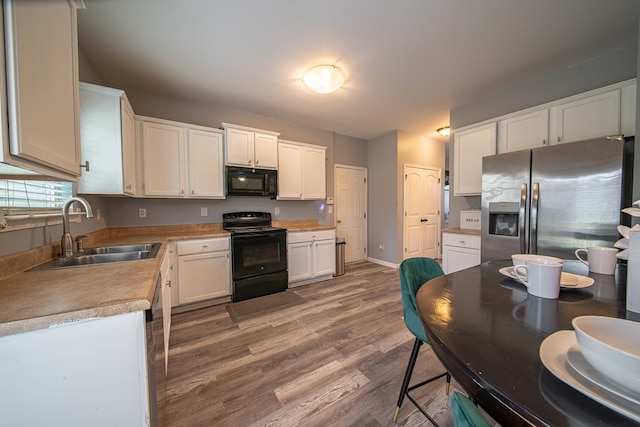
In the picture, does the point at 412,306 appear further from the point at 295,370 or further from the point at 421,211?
the point at 421,211

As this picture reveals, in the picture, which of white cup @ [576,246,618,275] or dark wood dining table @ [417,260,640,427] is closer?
dark wood dining table @ [417,260,640,427]

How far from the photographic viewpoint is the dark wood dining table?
1.38 feet

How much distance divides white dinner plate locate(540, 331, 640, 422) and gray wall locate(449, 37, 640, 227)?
2.25 metres

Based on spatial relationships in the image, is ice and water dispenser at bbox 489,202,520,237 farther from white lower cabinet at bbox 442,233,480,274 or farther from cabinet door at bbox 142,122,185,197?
cabinet door at bbox 142,122,185,197

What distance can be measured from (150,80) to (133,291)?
2763mm

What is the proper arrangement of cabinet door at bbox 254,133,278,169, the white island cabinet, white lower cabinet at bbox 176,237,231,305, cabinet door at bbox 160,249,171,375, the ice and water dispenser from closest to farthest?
the white island cabinet
cabinet door at bbox 160,249,171,375
the ice and water dispenser
white lower cabinet at bbox 176,237,231,305
cabinet door at bbox 254,133,278,169

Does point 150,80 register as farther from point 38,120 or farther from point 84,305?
point 84,305

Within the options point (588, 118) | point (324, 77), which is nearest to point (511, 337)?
point (324, 77)

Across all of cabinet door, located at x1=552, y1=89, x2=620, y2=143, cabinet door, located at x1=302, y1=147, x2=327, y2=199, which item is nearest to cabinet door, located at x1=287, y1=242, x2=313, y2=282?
cabinet door, located at x1=302, y1=147, x2=327, y2=199

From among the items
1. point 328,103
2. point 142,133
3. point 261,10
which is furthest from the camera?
point 328,103

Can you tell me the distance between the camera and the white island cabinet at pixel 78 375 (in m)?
0.72

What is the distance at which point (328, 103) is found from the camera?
321 cm

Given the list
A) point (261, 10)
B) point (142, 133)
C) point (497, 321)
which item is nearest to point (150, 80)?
point (142, 133)

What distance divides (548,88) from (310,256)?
354cm
